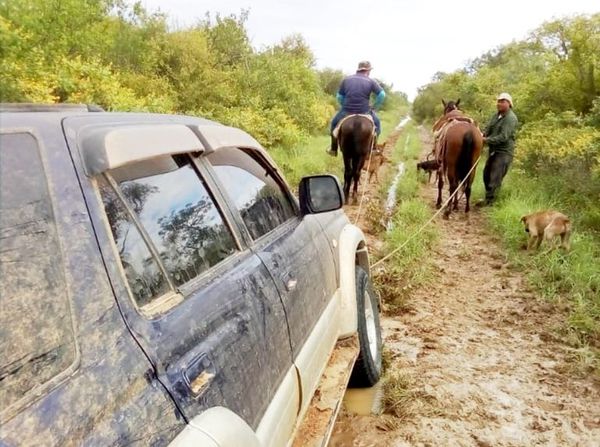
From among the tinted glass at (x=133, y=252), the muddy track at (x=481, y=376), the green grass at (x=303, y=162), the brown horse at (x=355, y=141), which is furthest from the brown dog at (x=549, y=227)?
the tinted glass at (x=133, y=252)

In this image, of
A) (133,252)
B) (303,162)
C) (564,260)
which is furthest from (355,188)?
(133,252)

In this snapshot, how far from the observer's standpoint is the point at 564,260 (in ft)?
19.1

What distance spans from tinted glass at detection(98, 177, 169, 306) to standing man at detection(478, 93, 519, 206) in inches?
349

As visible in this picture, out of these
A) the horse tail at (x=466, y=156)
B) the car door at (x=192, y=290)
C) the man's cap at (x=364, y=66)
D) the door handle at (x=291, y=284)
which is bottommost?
the horse tail at (x=466, y=156)

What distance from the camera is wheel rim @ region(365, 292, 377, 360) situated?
3703mm

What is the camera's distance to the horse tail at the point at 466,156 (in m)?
8.98

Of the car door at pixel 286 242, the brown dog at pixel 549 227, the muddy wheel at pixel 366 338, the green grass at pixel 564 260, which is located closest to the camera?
the car door at pixel 286 242

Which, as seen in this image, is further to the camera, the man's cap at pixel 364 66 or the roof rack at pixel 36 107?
the man's cap at pixel 364 66

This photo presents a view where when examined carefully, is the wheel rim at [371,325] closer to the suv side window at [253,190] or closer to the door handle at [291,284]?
the suv side window at [253,190]

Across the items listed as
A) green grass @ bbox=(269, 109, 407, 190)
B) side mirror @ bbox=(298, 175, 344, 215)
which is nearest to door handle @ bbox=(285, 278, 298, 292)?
side mirror @ bbox=(298, 175, 344, 215)

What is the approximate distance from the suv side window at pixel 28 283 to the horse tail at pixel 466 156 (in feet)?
28.6

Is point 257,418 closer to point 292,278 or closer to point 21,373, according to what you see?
point 292,278

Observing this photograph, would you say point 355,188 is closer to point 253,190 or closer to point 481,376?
point 481,376

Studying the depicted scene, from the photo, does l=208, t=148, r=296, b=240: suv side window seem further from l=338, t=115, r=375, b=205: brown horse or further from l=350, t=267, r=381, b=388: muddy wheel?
l=338, t=115, r=375, b=205: brown horse
